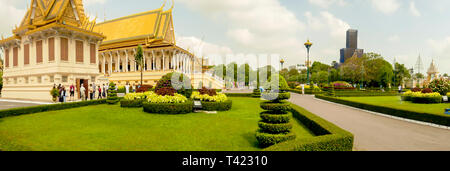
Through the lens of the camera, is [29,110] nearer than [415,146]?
No

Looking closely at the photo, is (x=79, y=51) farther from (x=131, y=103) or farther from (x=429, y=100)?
→ (x=429, y=100)

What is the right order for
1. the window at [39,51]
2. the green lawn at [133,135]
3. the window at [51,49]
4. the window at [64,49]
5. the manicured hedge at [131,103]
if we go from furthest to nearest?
the window at [39,51] → the window at [64,49] → the window at [51,49] → the manicured hedge at [131,103] → the green lawn at [133,135]

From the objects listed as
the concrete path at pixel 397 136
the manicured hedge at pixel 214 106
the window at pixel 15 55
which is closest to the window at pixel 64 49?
the window at pixel 15 55

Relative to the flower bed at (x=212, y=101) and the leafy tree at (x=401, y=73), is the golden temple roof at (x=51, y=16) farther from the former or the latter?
the leafy tree at (x=401, y=73)

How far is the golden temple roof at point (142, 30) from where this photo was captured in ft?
119

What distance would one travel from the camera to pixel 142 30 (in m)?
38.0

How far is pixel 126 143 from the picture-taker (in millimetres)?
6055

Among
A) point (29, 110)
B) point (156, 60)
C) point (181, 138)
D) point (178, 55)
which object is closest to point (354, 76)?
point (178, 55)

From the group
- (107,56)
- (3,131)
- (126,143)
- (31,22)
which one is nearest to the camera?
(126,143)

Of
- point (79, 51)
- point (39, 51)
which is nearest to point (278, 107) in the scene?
point (79, 51)

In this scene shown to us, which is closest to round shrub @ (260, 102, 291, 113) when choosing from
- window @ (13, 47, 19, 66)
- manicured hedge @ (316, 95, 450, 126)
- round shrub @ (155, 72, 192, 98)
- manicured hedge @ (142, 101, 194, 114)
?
manicured hedge @ (142, 101, 194, 114)

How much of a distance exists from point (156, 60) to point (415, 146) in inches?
1437

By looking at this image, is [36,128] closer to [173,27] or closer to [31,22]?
[31,22]

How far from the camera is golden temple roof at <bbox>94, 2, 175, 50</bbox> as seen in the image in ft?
119
